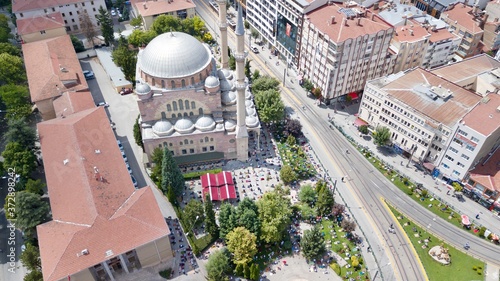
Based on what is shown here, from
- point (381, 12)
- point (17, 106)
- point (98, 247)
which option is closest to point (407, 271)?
point (98, 247)

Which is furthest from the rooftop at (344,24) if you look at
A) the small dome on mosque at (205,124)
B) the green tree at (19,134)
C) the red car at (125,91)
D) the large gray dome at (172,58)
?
the green tree at (19,134)

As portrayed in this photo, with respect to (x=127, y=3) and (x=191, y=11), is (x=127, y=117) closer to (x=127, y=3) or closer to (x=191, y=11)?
(x=191, y=11)

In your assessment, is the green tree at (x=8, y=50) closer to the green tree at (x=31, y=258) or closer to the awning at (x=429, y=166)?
the green tree at (x=31, y=258)

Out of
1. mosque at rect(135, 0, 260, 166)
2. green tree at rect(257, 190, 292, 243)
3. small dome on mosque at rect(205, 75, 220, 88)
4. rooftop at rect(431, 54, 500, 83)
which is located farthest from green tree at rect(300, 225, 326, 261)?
rooftop at rect(431, 54, 500, 83)

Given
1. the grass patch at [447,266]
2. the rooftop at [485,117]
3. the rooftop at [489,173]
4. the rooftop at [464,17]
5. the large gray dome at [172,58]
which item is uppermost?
the large gray dome at [172,58]

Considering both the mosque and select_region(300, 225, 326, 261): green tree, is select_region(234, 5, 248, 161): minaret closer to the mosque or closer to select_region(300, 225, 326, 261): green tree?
the mosque

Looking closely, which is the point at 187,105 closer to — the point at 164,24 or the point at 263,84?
the point at 263,84
